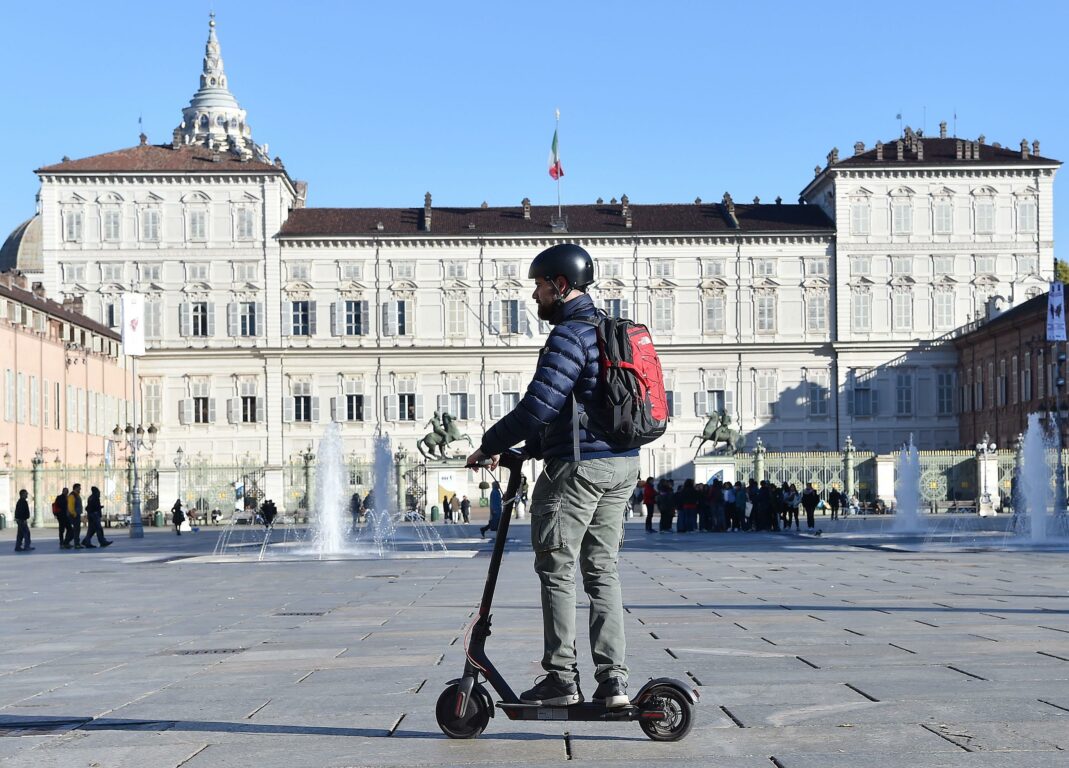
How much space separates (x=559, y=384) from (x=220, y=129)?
116 meters

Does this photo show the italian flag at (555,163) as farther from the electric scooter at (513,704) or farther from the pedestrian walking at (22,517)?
the electric scooter at (513,704)

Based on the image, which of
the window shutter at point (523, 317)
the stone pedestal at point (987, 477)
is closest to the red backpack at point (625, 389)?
the stone pedestal at point (987, 477)

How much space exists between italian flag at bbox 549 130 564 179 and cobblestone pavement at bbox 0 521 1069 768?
47.4 metres

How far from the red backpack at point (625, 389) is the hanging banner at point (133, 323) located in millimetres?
34717

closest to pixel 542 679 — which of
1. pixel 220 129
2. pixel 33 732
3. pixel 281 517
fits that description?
pixel 33 732

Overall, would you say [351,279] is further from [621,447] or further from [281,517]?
[621,447]

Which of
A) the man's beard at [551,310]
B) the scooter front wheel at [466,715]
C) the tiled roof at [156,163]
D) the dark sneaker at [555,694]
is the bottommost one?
the scooter front wheel at [466,715]

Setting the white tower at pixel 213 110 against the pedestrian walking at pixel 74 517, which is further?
the white tower at pixel 213 110

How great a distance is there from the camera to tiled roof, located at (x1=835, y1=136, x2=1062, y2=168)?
6781 cm

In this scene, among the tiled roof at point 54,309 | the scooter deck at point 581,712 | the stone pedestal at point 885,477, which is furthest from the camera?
the stone pedestal at point 885,477

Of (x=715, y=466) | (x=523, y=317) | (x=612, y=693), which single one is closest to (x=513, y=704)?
(x=612, y=693)

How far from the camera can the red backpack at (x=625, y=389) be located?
5539 millimetres

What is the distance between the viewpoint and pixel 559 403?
5.52m

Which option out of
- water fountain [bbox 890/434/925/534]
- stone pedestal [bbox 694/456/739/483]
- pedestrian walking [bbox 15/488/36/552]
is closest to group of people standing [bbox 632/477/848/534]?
water fountain [bbox 890/434/925/534]
